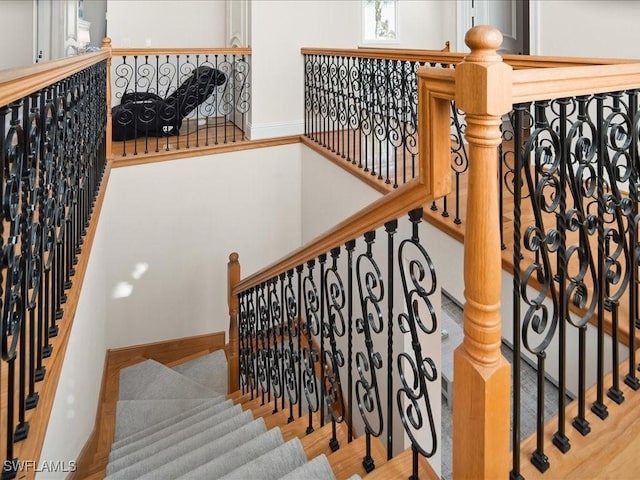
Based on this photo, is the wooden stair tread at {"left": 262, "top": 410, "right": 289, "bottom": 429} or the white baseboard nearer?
the wooden stair tread at {"left": 262, "top": 410, "right": 289, "bottom": 429}

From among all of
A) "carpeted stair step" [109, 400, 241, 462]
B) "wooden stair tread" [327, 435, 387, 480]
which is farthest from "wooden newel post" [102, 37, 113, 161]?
"wooden stair tread" [327, 435, 387, 480]

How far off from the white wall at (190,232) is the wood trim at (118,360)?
0.30 ft

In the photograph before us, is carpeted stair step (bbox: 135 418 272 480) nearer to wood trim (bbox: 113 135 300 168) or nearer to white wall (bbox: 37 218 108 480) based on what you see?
white wall (bbox: 37 218 108 480)

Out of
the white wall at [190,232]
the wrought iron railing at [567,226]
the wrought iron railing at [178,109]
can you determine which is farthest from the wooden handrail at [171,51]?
the wrought iron railing at [567,226]

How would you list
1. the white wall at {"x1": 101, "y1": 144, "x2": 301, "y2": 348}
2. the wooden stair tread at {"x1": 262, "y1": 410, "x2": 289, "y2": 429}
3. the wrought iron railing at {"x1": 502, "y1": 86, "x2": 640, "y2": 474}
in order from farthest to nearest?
the white wall at {"x1": 101, "y1": 144, "x2": 301, "y2": 348}, the wooden stair tread at {"x1": 262, "y1": 410, "x2": 289, "y2": 429}, the wrought iron railing at {"x1": 502, "y1": 86, "x2": 640, "y2": 474}

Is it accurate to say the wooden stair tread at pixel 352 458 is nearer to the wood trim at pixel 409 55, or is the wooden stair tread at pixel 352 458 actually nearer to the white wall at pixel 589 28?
the wood trim at pixel 409 55

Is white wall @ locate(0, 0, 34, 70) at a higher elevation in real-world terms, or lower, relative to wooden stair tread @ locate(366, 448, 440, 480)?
higher

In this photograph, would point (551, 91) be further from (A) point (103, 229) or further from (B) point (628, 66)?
(A) point (103, 229)

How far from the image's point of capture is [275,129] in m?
5.73

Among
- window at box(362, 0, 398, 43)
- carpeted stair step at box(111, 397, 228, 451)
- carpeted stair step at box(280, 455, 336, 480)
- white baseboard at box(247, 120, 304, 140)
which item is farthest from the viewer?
window at box(362, 0, 398, 43)

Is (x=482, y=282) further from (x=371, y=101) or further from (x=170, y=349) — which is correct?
(x=170, y=349)

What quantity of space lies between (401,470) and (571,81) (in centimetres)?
124

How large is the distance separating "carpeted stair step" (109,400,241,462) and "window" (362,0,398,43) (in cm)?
604

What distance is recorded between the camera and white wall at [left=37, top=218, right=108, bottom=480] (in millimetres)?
2088
